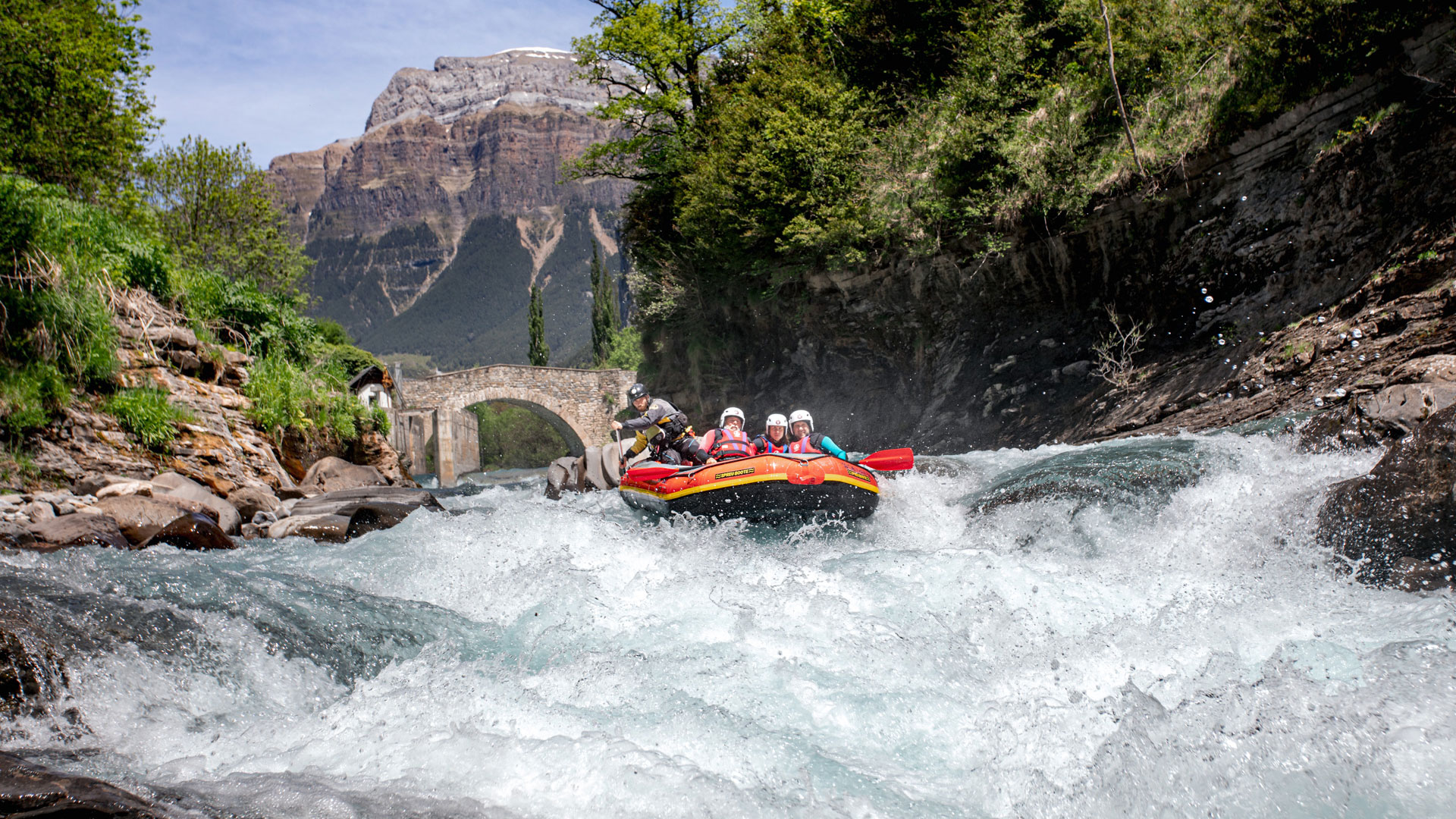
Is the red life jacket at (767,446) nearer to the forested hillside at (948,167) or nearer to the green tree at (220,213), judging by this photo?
the forested hillside at (948,167)

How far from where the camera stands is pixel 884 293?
16.4m

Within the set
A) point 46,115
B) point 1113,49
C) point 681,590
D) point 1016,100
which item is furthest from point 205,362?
point 1113,49

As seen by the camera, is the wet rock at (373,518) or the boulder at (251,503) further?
the boulder at (251,503)

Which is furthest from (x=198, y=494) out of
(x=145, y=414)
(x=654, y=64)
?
(x=654, y=64)

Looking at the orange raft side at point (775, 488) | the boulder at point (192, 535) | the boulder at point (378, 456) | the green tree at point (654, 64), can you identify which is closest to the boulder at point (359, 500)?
the boulder at point (192, 535)

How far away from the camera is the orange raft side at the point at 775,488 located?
700 centimetres

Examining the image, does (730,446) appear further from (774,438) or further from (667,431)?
(667,431)

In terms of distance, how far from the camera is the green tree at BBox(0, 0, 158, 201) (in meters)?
14.6

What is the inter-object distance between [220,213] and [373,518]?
1935cm

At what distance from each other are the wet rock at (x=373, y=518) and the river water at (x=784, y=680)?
1848mm

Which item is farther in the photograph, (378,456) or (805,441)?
(378,456)

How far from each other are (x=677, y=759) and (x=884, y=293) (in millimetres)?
14514

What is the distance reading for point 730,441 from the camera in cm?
813

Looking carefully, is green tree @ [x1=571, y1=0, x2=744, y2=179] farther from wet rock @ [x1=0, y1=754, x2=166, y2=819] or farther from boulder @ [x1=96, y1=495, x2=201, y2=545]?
wet rock @ [x1=0, y1=754, x2=166, y2=819]
